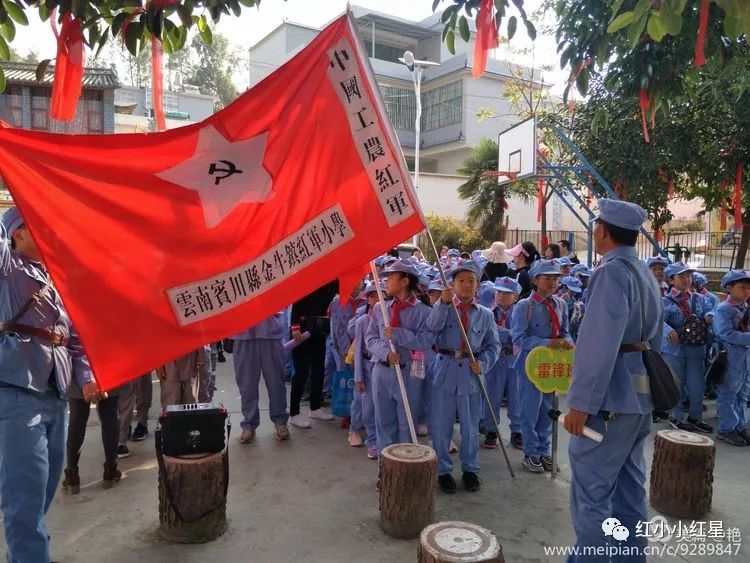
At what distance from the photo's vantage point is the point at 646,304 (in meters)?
2.99

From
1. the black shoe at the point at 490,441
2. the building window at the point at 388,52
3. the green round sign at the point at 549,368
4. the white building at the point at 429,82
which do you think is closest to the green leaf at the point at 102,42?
the green round sign at the point at 549,368

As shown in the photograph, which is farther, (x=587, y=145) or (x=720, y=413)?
(x=587, y=145)

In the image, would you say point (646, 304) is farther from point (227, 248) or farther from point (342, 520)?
point (342, 520)

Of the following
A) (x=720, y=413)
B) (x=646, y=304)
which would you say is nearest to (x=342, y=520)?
(x=646, y=304)

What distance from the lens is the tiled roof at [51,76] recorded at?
1711 centimetres

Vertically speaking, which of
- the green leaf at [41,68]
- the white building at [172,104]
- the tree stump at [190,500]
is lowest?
the tree stump at [190,500]

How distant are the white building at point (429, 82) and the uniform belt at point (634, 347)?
1020 inches

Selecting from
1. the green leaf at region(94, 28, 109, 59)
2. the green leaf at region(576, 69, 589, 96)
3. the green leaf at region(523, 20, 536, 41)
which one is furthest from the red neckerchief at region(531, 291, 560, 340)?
the green leaf at region(94, 28, 109, 59)

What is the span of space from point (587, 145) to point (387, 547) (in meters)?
9.83

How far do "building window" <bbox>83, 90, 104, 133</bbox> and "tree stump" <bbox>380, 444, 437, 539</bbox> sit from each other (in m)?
→ 18.1

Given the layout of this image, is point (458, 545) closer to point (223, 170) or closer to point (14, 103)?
point (223, 170)

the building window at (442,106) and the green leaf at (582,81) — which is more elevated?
the building window at (442,106)

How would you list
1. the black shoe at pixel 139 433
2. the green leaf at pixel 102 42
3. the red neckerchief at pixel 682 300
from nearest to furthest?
1. the green leaf at pixel 102 42
2. the black shoe at pixel 139 433
3. the red neckerchief at pixel 682 300

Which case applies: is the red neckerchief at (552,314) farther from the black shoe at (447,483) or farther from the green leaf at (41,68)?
the green leaf at (41,68)
